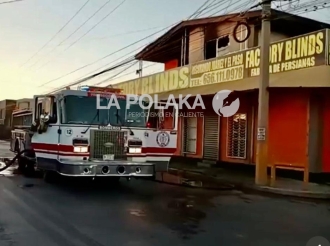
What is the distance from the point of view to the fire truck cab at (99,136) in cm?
1134

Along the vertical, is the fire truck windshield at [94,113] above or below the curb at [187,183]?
above

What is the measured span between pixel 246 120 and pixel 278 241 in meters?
12.2

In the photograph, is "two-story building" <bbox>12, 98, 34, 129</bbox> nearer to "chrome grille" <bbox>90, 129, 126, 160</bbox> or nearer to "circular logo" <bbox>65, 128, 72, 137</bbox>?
"circular logo" <bbox>65, 128, 72, 137</bbox>

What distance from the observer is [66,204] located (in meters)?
9.80

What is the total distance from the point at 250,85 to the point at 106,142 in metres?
6.61

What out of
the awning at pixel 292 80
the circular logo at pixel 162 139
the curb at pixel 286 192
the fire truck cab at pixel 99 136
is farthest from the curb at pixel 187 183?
the awning at pixel 292 80

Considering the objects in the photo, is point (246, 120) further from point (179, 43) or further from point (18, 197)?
point (18, 197)

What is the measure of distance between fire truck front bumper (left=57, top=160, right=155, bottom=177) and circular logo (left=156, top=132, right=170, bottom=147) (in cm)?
81

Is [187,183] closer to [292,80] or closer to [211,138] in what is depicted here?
[292,80]

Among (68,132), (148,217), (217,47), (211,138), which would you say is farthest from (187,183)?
(217,47)

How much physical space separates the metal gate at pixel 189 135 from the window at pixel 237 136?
2.93m

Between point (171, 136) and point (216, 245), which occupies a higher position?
point (171, 136)

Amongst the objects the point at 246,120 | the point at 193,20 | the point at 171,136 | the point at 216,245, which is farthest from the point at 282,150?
the point at 216,245
